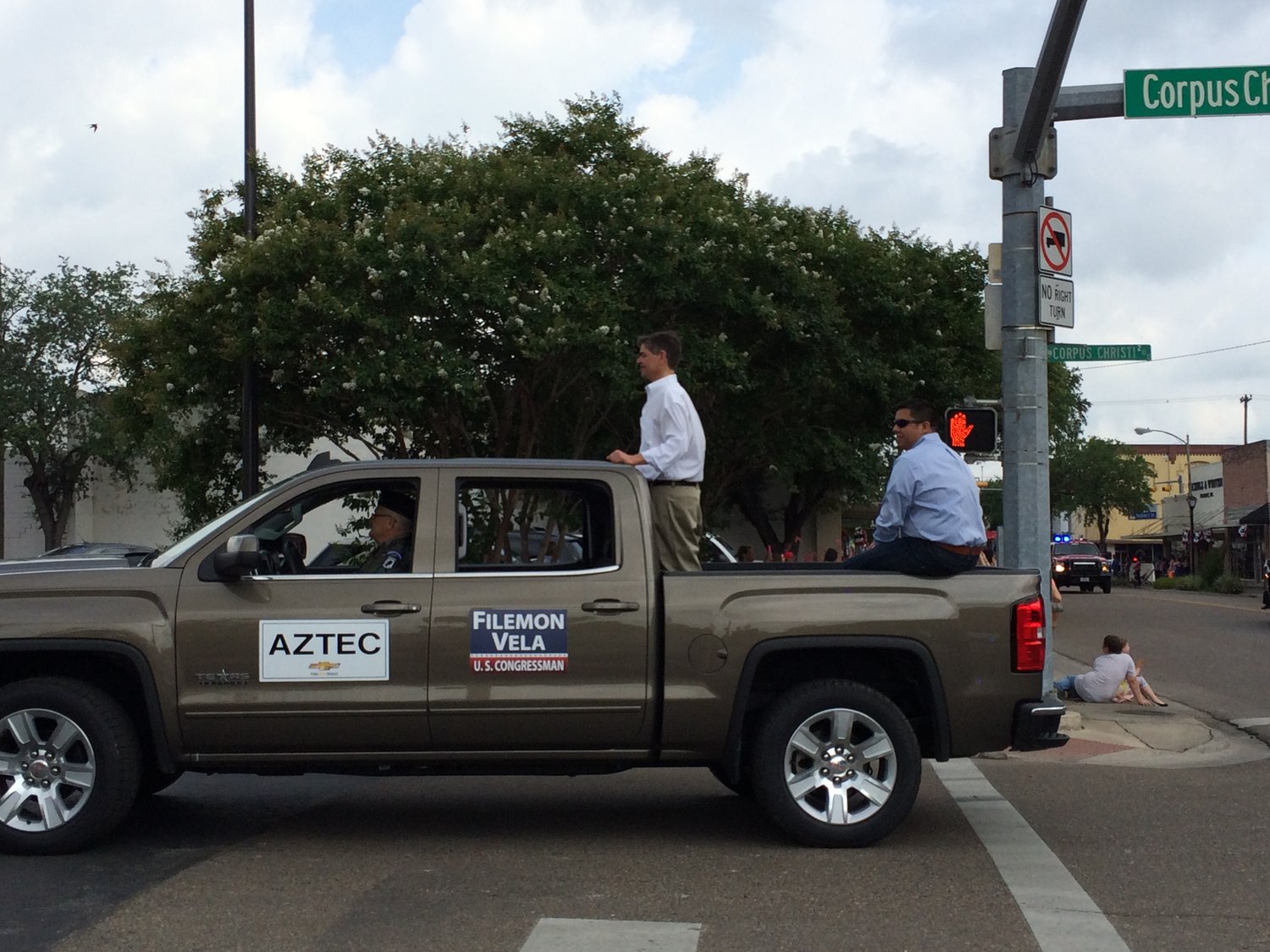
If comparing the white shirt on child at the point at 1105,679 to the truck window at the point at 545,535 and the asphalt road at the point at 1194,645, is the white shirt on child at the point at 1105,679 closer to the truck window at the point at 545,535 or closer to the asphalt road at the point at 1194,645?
the asphalt road at the point at 1194,645

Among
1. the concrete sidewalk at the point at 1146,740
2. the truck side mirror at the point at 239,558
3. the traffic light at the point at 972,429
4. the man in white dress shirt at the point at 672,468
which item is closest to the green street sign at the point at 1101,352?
the traffic light at the point at 972,429

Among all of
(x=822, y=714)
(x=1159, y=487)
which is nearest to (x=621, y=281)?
(x=822, y=714)

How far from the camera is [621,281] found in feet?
68.4

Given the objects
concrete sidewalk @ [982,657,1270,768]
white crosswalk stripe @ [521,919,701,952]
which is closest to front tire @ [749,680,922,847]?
white crosswalk stripe @ [521,919,701,952]

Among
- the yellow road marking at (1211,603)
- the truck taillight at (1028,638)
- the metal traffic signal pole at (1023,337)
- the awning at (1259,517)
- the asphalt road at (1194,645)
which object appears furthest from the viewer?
the awning at (1259,517)

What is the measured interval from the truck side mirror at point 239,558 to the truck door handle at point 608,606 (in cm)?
145

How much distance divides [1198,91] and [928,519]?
5.22 metres

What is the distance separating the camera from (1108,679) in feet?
43.1

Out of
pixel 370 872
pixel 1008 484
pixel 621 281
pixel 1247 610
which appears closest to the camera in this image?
pixel 370 872

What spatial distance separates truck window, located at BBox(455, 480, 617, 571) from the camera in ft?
23.1

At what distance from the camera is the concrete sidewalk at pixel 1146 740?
10.4 metres

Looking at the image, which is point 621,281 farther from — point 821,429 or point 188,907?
point 188,907

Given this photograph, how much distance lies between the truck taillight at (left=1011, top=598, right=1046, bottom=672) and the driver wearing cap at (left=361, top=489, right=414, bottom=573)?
280 cm

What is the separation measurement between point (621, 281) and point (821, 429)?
7101mm
